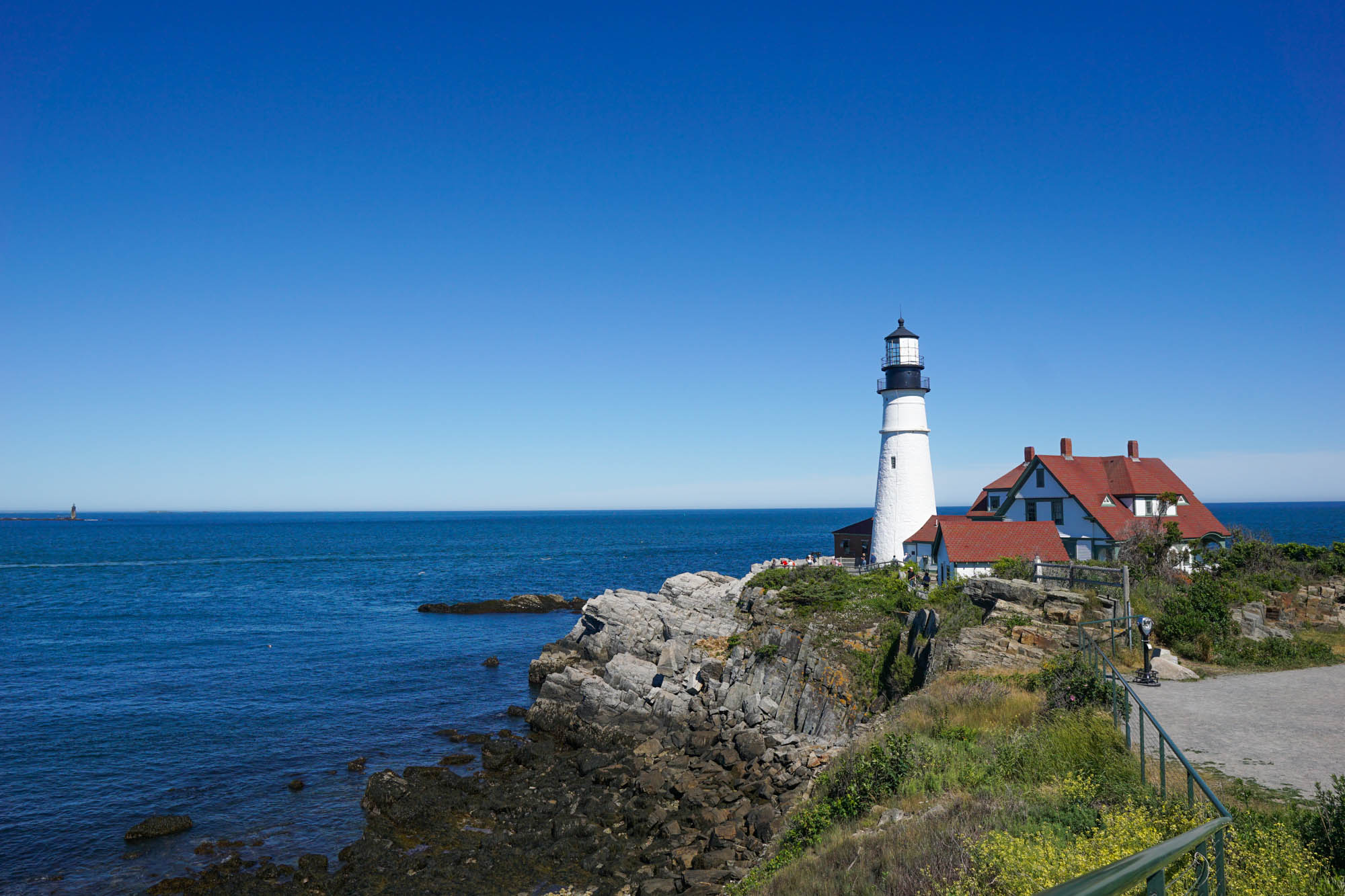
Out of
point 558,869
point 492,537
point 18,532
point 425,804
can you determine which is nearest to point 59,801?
point 425,804

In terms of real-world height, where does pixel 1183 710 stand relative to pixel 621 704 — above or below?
above

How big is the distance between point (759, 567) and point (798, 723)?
26214 mm

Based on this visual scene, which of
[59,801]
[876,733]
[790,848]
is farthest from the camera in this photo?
[59,801]

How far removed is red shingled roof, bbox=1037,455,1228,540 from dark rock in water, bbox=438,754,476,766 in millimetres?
30422

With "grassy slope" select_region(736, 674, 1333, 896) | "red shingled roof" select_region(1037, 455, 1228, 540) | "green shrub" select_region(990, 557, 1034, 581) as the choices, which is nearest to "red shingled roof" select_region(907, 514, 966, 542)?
"red shingled roof" select_region(1037, 455, 1228, 540)

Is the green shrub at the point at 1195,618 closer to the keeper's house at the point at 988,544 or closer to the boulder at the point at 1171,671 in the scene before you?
the boulder at the point at 1171,671

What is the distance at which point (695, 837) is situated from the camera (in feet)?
63.3

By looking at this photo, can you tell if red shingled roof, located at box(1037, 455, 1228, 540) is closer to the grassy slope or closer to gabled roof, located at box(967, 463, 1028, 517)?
gabled roof, located at box(967, 463, 1028, 517)

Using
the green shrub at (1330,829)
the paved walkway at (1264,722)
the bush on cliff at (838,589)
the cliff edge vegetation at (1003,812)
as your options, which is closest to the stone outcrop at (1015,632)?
the cliff edge vegetation at (1003,812)

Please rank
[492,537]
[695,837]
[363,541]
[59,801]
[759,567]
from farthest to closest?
[492,537] → [363,541] → [759,567] → [59,801] → [695,837]

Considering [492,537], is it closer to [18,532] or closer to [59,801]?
[18,532]

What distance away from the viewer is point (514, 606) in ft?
200

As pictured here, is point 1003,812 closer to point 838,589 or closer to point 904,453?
point 838,589

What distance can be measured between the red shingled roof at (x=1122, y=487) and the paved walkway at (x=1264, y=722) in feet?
69.9
